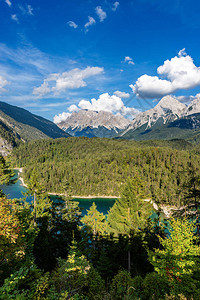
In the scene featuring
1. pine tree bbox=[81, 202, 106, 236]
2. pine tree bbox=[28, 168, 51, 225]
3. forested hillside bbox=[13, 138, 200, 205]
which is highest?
pine tree bbox=[28, 168, 51, 225]

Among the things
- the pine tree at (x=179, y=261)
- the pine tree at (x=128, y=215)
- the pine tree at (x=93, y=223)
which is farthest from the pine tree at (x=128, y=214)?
the pine tree at (x=179, y=261)

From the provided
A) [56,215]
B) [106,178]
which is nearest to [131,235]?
[56,215]

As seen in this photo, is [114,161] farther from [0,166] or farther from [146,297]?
[146,297]

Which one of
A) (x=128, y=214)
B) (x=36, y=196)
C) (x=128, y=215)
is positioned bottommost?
(x=128, y=215)

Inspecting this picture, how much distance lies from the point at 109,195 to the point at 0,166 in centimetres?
10579

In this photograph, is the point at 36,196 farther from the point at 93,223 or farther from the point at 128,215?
the point at 128,215

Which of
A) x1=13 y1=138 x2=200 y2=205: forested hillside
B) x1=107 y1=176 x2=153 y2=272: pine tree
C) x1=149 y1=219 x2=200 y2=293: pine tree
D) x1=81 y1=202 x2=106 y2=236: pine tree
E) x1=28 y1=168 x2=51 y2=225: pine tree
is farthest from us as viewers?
x1=13 y1=138 x2=200 y2=205: forested hillside

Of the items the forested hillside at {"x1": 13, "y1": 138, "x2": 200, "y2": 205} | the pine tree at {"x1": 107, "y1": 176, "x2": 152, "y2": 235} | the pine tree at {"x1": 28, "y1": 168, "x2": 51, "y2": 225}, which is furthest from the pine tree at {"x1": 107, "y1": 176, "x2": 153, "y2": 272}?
the forested hillside at {"x1": 13, "y1": 138, "x2": 200, "y2": 205}

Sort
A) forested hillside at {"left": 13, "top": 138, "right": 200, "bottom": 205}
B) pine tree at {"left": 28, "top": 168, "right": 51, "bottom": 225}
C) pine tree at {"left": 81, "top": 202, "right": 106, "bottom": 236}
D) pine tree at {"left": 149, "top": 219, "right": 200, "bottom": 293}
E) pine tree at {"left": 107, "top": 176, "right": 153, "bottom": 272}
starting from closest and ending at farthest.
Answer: pine tree at {"left": 149, "top": 219, "right": 200, "bottom": 293} < pine tree at {"left": 107, "top": 176, "right": 153, "bottom": 272} < pine tree at {"left": 28, "top": 168, "right": 51, "bottom": 225} < pine tree at {"left": 81, "top": 202, "right": 106, "bottom": 236} < forested hillside at {"left": 13, "top": 138, "right": 200, "bottom": 205}

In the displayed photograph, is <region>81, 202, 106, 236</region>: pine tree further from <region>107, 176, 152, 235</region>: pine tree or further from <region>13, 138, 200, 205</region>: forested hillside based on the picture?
<region>13, 138, 200, 205</region>: forested hillside

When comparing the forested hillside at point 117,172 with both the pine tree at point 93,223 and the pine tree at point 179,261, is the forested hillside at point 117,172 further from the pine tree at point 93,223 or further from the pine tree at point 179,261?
the pine tree at point 179,261

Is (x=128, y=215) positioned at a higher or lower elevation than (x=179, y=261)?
lower

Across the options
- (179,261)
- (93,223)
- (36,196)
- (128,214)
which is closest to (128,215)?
(128,214)

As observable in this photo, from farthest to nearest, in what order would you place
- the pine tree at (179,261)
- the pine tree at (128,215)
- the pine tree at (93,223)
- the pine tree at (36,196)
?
1. the pine tree at (93,223)
2. the pine tree at (36,196)
3. the pine tree at (128,215)
4. the pine tree at (179,261)
